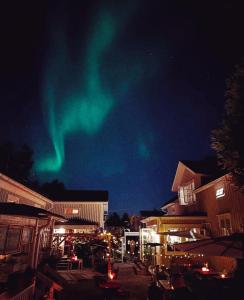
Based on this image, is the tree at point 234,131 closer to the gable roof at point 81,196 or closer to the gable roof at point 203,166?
the gable roof at point 203,166

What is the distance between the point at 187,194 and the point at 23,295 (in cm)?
1756

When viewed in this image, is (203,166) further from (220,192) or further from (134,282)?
(134,282)

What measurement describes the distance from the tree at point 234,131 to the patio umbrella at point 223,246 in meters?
4.91

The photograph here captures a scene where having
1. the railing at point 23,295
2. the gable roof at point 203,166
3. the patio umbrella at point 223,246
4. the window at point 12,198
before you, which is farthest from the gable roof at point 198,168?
the railing at point 23,295

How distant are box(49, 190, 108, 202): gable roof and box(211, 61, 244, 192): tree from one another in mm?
20576

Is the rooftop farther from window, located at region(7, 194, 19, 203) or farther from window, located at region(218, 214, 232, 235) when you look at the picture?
window, located at region(218, 214, 232, 235)

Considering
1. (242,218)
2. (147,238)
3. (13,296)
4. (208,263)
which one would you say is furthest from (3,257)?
(147,238)

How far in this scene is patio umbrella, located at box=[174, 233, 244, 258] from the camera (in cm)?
690

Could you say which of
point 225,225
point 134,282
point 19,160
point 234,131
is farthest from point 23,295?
point 19,160

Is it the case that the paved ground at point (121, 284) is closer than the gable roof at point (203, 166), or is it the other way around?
the paved ground at point (121, 284)

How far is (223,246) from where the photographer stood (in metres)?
7.23

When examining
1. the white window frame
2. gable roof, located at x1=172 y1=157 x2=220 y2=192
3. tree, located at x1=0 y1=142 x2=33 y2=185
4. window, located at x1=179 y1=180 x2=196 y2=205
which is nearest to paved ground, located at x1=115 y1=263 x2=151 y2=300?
the white window frame

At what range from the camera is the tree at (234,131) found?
11.3 metres

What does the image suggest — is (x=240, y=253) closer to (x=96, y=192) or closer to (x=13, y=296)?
(x=13, y=296)
